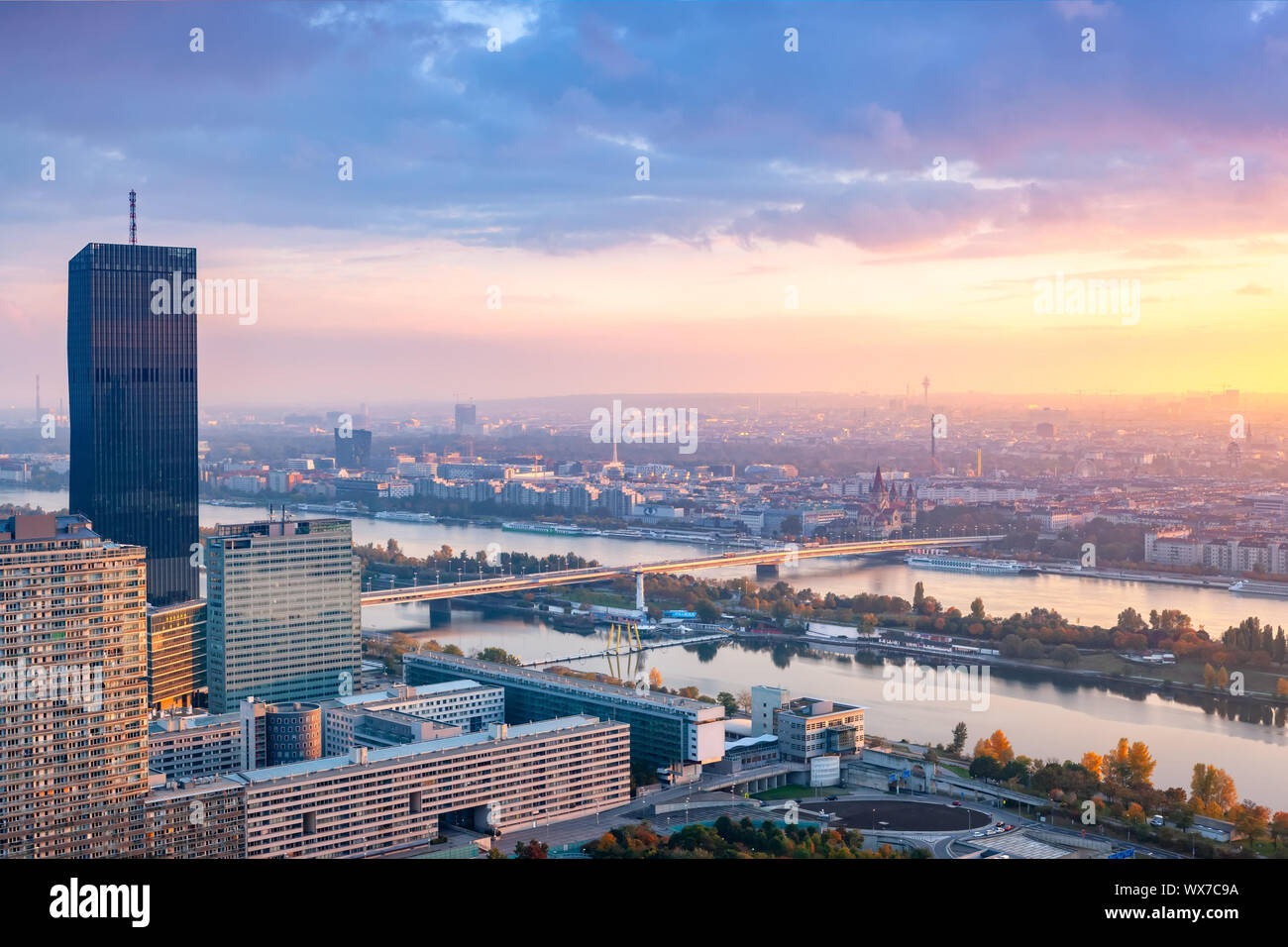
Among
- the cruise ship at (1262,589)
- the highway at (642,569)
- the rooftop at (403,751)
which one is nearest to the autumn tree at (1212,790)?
the rooftop at (403,751)

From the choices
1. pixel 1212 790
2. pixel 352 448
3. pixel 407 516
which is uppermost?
pixel 352 448

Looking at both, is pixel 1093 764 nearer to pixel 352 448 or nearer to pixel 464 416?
pixel 352 448

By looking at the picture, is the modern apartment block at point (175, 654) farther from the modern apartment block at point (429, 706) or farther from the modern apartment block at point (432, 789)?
the modern apartment block at point (432, 789)

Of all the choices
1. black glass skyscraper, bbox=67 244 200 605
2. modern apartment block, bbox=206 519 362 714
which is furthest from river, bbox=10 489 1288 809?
modern apartment block, bbox=206 519 362 714

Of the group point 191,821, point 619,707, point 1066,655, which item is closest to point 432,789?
point 191,821
